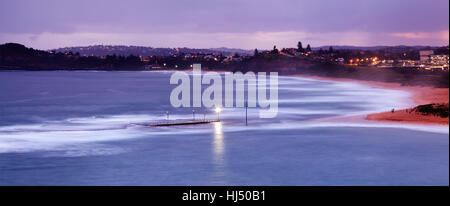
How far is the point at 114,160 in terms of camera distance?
25.5 meters

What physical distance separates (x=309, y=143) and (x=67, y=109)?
31.9 m

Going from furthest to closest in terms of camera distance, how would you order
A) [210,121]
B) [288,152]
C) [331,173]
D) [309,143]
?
[210,121]
[309,143]
[288,152]
[331,173]

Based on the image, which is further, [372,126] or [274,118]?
[274,118]

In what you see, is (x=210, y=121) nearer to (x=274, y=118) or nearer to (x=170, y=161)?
(x=274, y=118)

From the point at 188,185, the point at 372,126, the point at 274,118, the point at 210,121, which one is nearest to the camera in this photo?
the point at 188,185
